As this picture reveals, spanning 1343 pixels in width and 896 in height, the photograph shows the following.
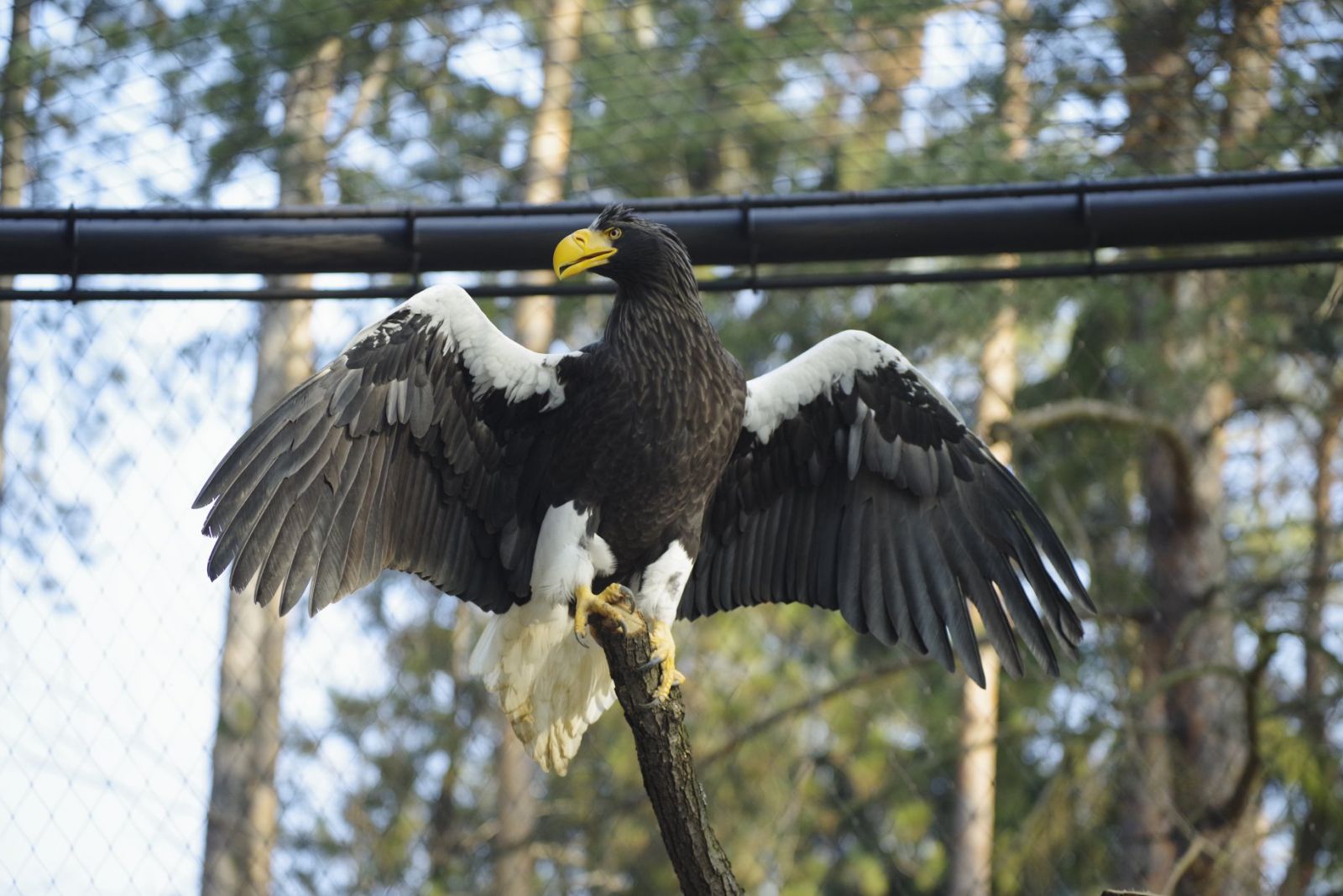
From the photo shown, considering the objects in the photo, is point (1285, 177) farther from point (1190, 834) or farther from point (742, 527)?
point (1190, 834)

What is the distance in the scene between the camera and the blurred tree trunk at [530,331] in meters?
7.04

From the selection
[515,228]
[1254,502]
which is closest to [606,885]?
[1254,502]

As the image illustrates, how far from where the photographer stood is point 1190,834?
4.61 meters

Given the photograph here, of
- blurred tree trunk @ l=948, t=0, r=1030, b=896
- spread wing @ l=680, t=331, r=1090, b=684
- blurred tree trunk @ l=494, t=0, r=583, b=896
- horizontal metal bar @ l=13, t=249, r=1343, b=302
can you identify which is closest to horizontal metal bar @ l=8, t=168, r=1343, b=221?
horizontal metal bar @ l=13, t=249, r=1343, b=302

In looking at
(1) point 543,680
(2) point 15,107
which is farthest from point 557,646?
(2) point 15,107

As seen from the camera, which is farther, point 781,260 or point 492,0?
point 492,0

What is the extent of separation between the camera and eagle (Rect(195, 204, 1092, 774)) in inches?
119

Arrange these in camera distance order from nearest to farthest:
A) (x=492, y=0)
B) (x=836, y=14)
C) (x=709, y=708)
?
(x=836, y=14) → (x=492, y=0) → (x=709, y=708)

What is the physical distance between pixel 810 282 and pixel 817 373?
0.34 meters

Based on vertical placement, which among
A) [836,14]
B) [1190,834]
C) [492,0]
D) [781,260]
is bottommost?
[1190,834]

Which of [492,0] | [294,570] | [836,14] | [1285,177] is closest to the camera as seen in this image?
[294,570]

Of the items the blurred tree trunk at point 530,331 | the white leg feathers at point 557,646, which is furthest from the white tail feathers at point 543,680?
the blurred tree trunk at point 530,331

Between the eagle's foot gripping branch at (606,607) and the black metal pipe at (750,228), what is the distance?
39.2 inches

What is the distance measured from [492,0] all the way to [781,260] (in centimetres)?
241
